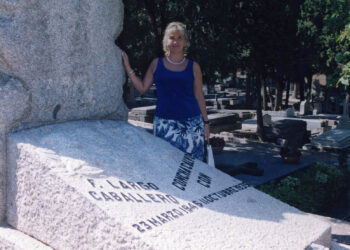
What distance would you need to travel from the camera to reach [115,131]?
11.6 ft

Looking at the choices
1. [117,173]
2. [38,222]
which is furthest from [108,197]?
[38,222]

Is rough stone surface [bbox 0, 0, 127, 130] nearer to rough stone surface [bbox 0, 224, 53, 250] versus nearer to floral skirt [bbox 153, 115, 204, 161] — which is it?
floral skirt [bbox 153, 115, 204, 161]

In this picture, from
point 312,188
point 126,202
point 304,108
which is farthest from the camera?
point 304,108

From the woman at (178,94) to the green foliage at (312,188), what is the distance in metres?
1.99

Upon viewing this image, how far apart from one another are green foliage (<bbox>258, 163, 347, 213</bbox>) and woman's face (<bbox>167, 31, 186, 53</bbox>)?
2.66 meters

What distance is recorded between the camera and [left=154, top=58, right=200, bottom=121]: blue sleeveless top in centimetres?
352

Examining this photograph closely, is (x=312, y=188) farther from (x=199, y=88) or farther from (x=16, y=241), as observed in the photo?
(x=16, y=241)

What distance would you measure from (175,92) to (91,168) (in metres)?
1.13

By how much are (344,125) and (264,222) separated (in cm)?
1077

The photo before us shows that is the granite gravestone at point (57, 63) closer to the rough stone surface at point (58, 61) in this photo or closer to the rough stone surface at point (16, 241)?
the rough stone surface at point (58, 61)

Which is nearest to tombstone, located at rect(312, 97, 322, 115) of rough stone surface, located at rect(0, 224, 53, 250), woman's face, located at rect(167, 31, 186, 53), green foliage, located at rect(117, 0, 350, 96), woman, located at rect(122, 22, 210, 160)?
green foliage, located at rect(117, 0, 350, 96)

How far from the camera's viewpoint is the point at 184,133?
3715 millimetres

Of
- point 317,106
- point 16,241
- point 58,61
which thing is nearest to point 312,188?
point 58,61

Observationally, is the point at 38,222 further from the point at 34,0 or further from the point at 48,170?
the point at 34,0
